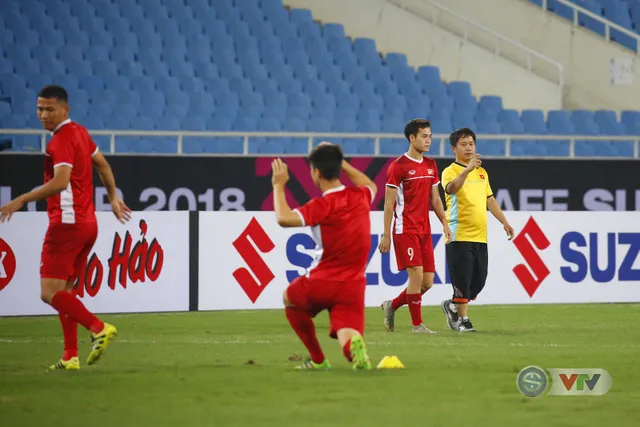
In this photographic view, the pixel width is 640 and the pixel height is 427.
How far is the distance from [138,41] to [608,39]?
971cm

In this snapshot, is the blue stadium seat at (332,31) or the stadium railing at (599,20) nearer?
the blue stadium seat at (332,31)

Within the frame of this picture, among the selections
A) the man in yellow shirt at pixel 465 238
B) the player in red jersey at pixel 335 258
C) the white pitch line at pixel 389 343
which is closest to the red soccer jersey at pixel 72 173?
the player in red jersey at pixel 335 258

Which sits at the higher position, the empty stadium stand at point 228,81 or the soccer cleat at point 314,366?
the empty stadium stand at point 228,81

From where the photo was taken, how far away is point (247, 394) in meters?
7.57

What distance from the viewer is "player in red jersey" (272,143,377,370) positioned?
27.3ft

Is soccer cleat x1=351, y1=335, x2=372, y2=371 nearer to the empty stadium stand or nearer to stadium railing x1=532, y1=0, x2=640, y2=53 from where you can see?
the empty stadium stand

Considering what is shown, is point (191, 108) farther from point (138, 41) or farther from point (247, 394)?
point (247, 394)

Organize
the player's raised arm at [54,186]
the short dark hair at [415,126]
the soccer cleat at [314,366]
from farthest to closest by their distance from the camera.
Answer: the short dark hair at [415,126] < the soccer cleat at [314,366] < the player's raised arm at [54,186]

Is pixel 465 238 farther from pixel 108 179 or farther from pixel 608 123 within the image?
pixel 608 123

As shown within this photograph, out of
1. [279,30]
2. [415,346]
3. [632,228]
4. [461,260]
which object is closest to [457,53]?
[279,30]

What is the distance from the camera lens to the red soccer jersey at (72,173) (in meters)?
8.85

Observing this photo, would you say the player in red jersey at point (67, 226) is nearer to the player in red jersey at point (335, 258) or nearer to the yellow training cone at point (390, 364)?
the player in red jersey at point (335, 258)

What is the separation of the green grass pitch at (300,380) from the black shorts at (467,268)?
1.42ft

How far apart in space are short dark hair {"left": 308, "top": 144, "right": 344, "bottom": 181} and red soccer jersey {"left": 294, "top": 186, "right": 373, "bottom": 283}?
0.50 ft
